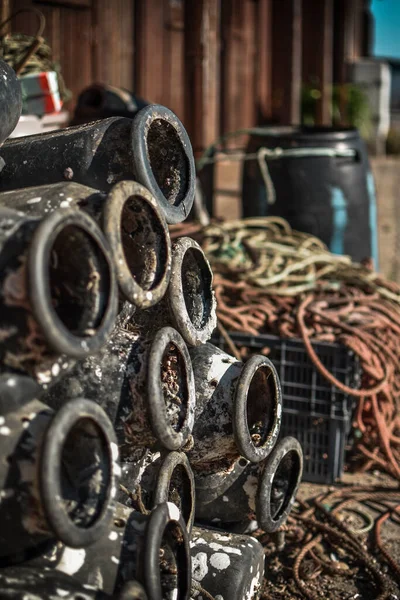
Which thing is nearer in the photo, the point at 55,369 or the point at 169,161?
the point at 55,369

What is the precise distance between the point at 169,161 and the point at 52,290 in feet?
2.04

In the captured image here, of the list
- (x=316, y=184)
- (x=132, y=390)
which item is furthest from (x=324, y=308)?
(x=132, y=390)

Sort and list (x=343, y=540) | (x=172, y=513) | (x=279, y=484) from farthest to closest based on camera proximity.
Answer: (x=343, y=540), (x=279, y=484), (x=172, y=513)

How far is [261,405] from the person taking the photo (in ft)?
7.00

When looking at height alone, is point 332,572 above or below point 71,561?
below

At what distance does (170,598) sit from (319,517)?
114 centimetres

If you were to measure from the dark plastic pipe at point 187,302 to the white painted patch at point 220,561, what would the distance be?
0.53 m

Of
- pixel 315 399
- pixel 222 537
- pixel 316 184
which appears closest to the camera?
pixel 222 537

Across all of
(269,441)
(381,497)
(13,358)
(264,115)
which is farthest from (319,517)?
(264,115)

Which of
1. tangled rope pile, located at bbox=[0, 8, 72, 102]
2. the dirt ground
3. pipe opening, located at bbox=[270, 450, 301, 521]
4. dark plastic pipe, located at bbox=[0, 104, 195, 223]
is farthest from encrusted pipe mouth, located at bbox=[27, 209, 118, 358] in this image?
tangled rope pile, located at bbox=[0, 8, 72, 102]

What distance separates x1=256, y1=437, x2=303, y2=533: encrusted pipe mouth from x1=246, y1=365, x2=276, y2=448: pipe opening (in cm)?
8

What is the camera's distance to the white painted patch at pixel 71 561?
1564 mm

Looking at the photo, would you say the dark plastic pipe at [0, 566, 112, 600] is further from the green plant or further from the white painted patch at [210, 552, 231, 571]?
the green plant

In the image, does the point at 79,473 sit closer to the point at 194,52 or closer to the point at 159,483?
the point at 159,483
